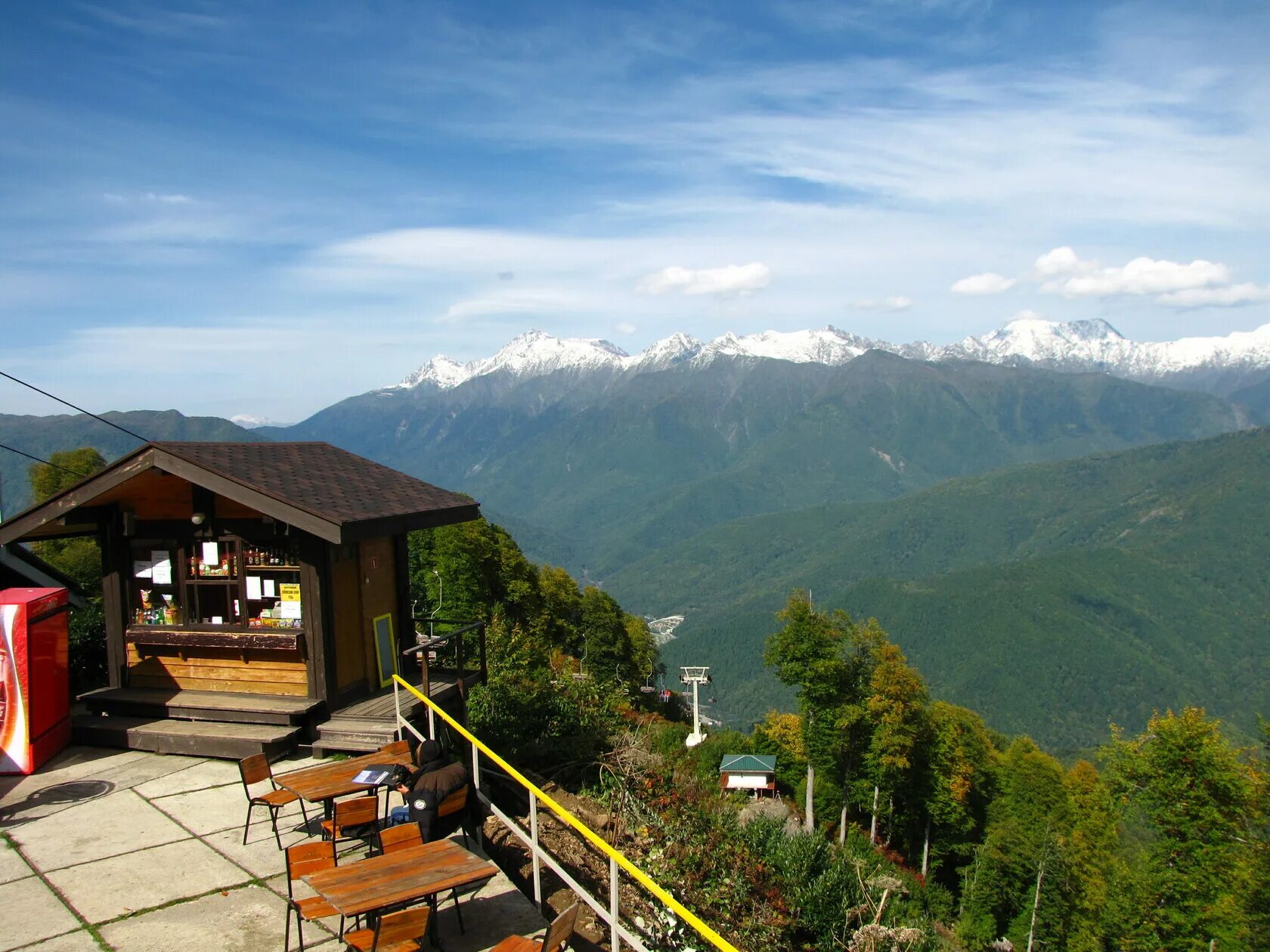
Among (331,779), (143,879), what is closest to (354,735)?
(331,779)

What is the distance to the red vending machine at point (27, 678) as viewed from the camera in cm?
1008

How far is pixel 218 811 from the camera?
8969 mm

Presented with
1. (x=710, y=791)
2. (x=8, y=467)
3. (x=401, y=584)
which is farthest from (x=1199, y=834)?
(x=8, y=467)

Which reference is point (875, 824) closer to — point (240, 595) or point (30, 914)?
point (240, 595)

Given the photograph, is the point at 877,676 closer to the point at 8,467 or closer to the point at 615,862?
the point at 615,862

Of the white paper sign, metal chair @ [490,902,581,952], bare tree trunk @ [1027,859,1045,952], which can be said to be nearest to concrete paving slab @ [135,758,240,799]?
the white paper sign

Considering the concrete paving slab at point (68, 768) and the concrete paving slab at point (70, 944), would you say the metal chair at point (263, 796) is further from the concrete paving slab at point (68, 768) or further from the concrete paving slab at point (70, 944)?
the concrete paving slab at point (68, 768)

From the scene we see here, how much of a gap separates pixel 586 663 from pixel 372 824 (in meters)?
52.4

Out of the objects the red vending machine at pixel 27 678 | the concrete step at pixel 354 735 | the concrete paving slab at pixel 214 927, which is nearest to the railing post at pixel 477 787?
the concrete paving slab at pixel 214 927

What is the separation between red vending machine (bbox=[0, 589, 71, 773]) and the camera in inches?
397

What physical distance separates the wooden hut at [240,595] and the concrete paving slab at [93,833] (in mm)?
1479

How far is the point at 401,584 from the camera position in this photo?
12.5 meters

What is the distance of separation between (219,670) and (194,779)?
1805 millimetres

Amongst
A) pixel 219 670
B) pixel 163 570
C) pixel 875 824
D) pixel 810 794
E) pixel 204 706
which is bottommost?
pixel 875 824
